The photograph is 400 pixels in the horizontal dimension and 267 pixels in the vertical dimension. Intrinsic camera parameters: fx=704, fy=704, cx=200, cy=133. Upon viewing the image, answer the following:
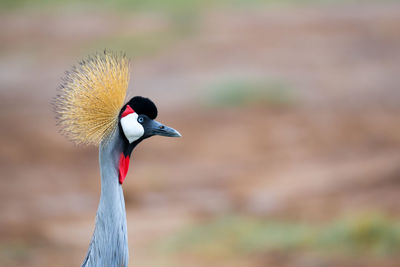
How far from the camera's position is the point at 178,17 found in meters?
17.2

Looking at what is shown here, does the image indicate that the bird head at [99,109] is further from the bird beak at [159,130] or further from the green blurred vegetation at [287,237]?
the green blurred vegetation at [287,237]

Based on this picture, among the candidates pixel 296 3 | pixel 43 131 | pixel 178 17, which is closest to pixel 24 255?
pixel 43 131

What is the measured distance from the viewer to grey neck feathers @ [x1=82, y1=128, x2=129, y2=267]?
115 inches

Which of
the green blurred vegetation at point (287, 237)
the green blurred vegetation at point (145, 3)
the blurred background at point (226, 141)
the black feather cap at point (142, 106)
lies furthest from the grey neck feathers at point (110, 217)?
the green blurred vegetation at point (145, 3)

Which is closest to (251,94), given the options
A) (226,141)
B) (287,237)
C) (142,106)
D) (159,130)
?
(226,141)

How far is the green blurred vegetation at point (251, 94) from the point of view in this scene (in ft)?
36.8

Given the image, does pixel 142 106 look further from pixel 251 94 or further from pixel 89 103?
pixel 251 94

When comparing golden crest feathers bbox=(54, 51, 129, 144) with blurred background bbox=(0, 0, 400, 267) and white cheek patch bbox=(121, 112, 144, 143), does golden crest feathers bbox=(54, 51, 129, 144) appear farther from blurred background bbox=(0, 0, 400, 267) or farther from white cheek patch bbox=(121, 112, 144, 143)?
blurred background bbox=(0, 0, 400, 267)

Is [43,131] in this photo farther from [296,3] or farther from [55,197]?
[296,3]

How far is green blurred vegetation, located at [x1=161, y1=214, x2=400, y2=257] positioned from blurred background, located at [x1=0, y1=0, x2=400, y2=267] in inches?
0.6

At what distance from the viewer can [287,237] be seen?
6.17 m

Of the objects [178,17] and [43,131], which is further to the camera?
[178,17]

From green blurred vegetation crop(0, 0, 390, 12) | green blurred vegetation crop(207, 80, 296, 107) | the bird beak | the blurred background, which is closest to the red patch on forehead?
the bird beak

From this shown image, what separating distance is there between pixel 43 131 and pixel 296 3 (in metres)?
10.8
